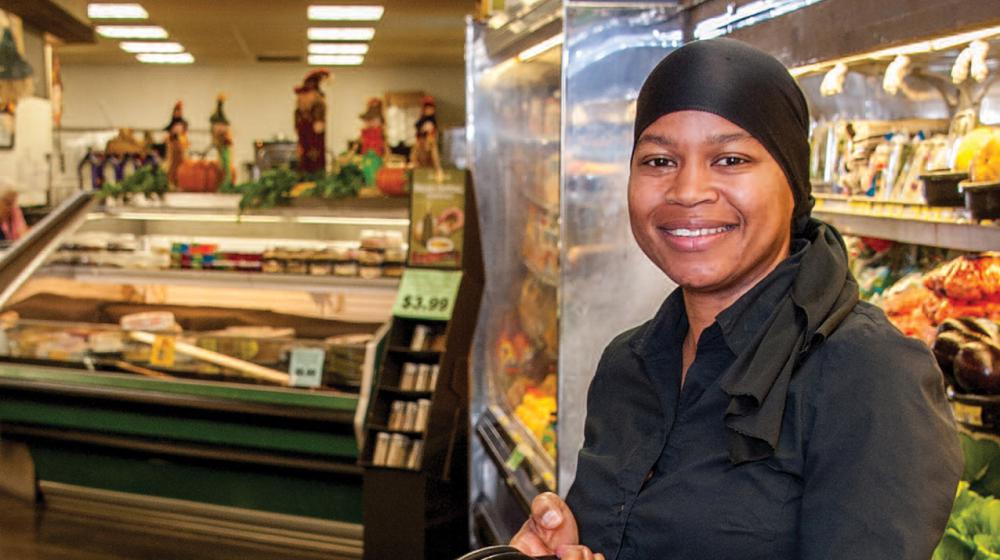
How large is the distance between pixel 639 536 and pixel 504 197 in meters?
3.68

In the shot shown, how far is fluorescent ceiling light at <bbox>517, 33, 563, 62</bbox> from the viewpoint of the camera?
3370mm

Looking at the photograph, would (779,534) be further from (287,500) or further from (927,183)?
(287,500)

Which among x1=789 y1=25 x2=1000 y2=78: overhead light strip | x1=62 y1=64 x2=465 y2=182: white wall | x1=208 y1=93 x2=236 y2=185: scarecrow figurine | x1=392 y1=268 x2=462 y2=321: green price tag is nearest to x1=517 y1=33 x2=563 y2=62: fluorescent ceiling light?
x1=392 y1=268 x2=462 y2=321: green price tag

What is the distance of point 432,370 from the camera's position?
4.98 metres

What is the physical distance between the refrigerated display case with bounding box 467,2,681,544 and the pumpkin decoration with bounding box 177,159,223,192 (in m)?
2.06

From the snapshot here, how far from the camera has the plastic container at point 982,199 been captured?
1.72 m

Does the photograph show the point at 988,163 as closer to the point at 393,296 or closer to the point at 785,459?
the point at 785,459

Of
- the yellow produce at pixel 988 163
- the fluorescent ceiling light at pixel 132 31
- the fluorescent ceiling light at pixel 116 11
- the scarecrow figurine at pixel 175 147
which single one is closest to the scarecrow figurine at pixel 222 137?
the scarecrow figurine at pixel 175 147

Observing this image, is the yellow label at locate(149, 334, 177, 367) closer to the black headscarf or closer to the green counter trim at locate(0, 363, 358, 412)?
the green counter trim at locate(0, 363, 358, 412)

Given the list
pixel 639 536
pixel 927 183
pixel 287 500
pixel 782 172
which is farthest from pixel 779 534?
pixel 287 500

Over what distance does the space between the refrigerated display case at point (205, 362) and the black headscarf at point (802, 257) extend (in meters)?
3.84

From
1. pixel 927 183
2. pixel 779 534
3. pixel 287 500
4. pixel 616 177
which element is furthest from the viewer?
pixel 287 500

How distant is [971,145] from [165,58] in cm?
1502

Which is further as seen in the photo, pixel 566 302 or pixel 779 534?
A: pixel 566 302
